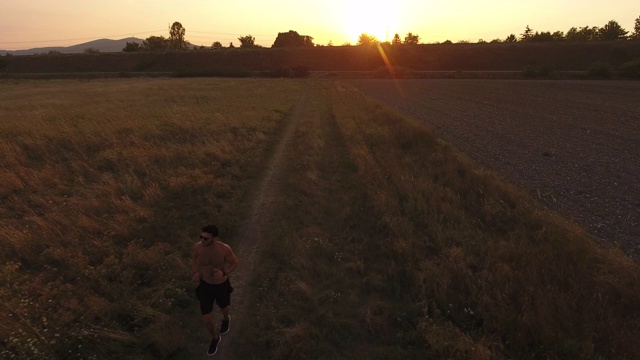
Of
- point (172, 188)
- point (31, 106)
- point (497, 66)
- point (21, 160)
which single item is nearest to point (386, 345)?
point (172, 188)

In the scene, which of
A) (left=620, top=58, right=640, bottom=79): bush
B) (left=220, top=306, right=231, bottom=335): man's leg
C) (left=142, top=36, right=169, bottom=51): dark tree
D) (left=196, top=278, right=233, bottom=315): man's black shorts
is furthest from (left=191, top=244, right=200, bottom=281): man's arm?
(left=142, top=36, right=169, bottom=51): dark tree

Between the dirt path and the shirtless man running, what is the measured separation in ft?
1.11

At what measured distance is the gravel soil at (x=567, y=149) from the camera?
965 cm

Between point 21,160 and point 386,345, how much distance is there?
14557 millimetres

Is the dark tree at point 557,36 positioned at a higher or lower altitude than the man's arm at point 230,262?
higher

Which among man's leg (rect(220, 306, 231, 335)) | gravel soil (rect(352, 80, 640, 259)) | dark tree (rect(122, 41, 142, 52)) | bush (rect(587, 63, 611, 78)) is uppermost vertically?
dark tree (rect(122, 41, 142, 52))

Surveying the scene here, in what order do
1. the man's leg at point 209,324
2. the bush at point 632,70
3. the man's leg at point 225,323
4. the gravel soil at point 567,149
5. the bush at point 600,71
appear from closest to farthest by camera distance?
the man's leg at point 209,324 → the man's leg at point 225,323 → the gravel soil at point 567,149 → the bush at point 632,70 → the bush at point 600,71

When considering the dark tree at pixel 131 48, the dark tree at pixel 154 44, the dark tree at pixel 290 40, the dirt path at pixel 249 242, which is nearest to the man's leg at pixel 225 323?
the dirt path at pixel 249 242

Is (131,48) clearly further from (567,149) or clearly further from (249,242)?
(249,242)

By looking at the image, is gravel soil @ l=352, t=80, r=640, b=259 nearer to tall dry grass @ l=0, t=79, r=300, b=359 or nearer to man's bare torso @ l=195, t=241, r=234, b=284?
man's bare torso @ l=195, t=241, r=234, b=284

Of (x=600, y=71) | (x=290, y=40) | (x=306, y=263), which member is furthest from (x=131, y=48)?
(x=306, y=263)

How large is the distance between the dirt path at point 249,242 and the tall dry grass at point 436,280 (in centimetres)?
25

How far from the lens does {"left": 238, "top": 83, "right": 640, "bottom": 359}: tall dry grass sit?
5.05 metres

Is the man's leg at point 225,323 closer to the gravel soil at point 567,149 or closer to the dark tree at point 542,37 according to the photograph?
the gravel soil at point 567,149
